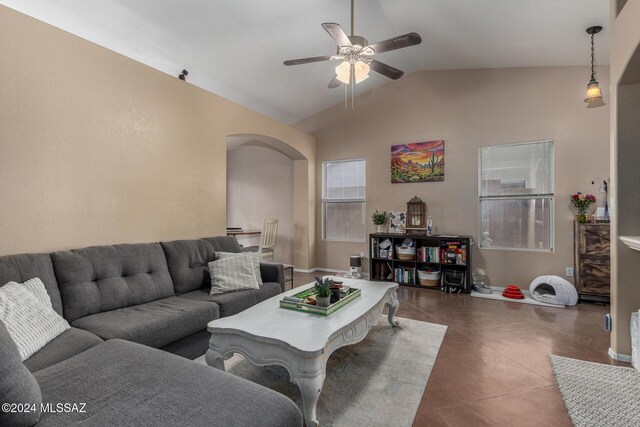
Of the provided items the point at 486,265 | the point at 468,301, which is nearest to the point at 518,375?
the point at 468,301

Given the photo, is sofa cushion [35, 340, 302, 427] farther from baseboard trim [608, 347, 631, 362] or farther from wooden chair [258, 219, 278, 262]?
wooden chair [258, 219, 278, 262]

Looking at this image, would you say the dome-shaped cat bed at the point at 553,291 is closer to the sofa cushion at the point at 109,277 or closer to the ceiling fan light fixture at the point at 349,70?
the ceiling fan light fixture at the point at 349,70

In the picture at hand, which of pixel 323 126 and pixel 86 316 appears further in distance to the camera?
pixel 323 126

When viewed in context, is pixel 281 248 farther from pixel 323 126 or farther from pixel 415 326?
pixel 415 326

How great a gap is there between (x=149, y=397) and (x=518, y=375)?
2404mm

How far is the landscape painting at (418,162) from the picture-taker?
501 centimetres

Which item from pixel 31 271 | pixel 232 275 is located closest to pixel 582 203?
pixel 232 275

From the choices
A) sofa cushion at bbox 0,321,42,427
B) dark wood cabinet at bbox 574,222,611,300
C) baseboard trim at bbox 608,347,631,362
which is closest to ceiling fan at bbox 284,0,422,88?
sofa cushion at bbox 0,321,42,427

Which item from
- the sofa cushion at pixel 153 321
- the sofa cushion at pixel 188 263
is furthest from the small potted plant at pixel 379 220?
the sofa cushion at pixel 153 321

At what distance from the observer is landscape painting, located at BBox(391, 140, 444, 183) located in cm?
501

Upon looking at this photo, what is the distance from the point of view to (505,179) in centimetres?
462

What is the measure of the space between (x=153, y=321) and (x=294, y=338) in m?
1.07

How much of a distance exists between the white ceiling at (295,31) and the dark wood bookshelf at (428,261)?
261 cm

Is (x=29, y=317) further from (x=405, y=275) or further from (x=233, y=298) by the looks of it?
(x=405, y=275)
